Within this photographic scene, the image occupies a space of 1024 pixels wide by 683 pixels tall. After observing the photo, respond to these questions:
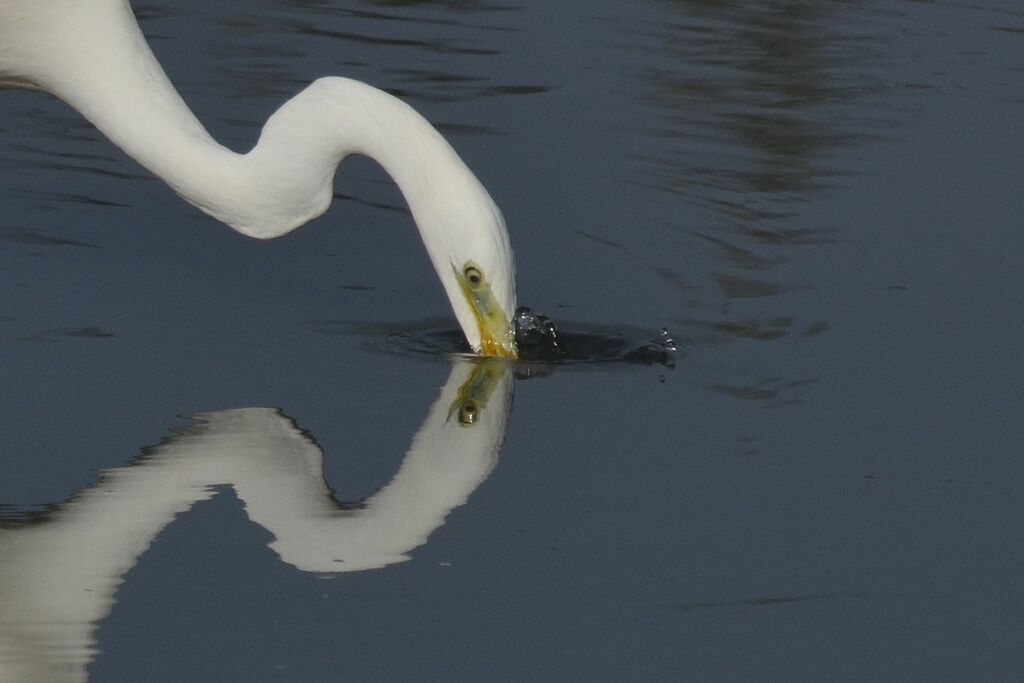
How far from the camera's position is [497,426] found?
6.24 m

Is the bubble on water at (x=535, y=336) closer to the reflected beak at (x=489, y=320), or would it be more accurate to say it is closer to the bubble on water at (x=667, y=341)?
the reflected beak at (x=489, y=320)

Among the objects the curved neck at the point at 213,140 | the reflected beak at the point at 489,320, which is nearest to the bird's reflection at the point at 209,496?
the reflected beak at the point at 489,320

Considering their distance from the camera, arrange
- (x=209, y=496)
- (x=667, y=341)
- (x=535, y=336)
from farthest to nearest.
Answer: (x=667, y=341) → (x=535, y=336) → (x=209, y=496)

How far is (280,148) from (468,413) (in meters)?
1.01

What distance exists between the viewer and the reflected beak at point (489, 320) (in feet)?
21.1

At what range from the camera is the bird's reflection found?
16.4ft

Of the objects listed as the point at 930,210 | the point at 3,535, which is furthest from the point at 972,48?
the point at 3,535

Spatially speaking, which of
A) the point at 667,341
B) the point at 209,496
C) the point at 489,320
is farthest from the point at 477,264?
the point at 209,496

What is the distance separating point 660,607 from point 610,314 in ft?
7.50

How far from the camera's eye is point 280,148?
6359mm

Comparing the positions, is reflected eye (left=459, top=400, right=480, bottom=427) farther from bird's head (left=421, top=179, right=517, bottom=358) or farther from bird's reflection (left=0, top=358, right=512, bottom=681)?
bird's head (left=421, top=179, right=517, bottom=358)

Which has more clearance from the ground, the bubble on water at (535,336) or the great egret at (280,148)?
the great egret at (280,148)

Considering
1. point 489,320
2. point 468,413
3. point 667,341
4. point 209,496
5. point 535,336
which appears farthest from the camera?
point 667,341

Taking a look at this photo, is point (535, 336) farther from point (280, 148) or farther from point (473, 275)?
point (280, 148)
